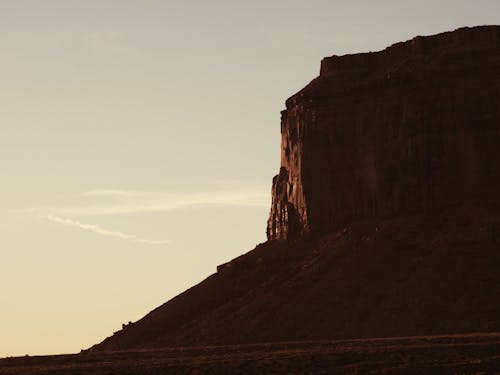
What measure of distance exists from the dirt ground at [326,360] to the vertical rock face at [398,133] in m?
21.3

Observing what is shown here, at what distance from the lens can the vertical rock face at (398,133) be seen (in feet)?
399

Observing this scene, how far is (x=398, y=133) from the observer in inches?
4911

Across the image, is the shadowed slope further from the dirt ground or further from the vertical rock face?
the dirt ground

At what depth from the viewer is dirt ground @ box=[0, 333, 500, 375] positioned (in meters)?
91.5

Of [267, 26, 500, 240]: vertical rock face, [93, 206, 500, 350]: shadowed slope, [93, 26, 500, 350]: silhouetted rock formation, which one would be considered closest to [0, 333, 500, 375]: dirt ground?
[93, 206, 500, 350]: shadowed slope

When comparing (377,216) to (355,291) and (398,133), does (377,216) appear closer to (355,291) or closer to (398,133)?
(398,133)

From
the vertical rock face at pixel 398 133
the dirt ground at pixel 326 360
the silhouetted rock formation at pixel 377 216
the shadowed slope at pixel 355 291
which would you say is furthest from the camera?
the vertical rock face at pixel 398 133

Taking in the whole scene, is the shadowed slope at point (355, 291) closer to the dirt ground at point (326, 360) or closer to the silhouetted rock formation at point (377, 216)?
the silhouetted rock formation at point (377, 216)

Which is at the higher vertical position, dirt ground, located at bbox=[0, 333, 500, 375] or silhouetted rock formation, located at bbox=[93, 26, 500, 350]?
silhouetted rock formation, located at bbox=[93, 26, 500, 350]

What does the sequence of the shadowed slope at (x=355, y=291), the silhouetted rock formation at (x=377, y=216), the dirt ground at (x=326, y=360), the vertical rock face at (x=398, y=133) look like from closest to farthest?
the dirt ground at (x=326, y=360)
the shadowed slope at (x=355, y=291)
the silhouetted rock formation at (x=377, y=216)
the vertical rock face at (x=398, y=133)

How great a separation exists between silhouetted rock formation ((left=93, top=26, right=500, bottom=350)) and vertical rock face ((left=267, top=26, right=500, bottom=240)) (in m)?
0.09

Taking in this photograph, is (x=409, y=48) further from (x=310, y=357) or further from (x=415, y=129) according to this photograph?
(x=310, y=357)

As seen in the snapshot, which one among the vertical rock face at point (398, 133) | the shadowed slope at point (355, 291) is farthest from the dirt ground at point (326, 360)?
the vertical rock face at point (398, 133)

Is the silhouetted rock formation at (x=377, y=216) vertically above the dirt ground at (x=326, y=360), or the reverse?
the silhouetted rock formation at (x=377, y=216)
